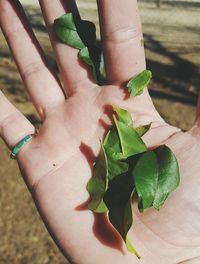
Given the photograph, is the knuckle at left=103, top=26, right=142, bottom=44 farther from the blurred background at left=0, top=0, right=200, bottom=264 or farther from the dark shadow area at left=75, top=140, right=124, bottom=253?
the blurred background at left=0, top=0, right=200, bottom=264

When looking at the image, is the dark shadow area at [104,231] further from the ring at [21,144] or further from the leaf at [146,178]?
A: the ring at [21,144]

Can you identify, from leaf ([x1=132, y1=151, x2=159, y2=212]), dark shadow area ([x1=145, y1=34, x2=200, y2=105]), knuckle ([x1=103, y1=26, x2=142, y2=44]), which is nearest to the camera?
leaf ([x1=132, y1=151, x2=159, y2=212])

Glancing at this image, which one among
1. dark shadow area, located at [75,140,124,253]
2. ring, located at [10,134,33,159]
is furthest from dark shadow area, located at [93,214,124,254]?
ring, located at [10,134,33,159]

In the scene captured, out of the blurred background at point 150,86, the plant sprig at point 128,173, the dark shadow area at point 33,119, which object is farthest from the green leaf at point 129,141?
the dark shadow area at point 33,119

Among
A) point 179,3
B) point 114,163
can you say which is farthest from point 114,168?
point 179,3

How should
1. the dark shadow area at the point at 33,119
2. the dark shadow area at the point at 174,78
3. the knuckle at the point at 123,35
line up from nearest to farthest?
1. the knuckle at the point at 123,35
2. the dark shadow area at the point at 33,119
3. the dark shadow area at the point at 174,78

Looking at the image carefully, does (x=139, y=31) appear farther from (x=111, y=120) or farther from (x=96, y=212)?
(x=96, y=212)
